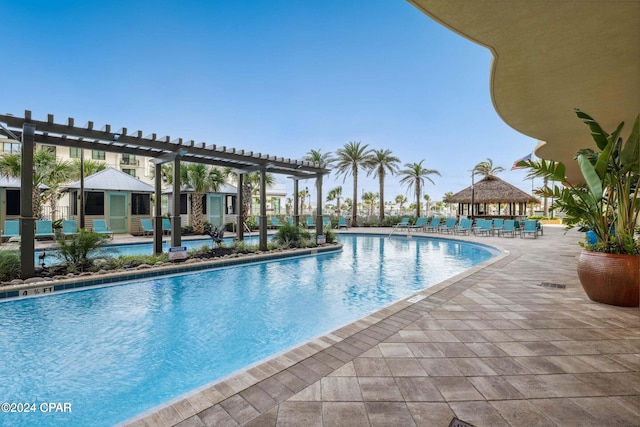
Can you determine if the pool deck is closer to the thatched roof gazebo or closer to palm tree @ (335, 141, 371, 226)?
palm tree @ (335, 141, 371, 226)

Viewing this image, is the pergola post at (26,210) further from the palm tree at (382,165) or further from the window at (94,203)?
the palm tree at (382,165)

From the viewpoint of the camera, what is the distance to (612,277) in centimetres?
391

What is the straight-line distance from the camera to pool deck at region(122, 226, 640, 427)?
1.86 meters

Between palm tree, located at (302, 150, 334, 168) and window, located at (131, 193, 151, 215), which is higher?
palm tree, located at (302, 150, 334, 168)

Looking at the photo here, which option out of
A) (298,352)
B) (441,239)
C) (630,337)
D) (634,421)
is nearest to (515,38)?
(630,337)

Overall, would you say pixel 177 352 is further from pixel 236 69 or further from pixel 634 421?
pixel 236 69

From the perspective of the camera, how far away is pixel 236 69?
15766 mm

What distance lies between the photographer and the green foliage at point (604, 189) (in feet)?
12.6

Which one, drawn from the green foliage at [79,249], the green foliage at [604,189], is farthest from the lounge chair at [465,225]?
the green foliage at [79,249]

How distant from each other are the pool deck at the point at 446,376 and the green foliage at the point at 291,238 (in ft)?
24.7

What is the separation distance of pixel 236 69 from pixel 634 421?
58.8ft

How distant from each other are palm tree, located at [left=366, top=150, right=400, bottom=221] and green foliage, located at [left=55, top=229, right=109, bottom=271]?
2071 cm

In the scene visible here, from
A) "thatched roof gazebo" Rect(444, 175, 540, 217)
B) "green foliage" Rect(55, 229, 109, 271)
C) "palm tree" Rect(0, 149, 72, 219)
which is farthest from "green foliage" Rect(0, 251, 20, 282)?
"thatched roof gazebo" Rect(444, 175, 540, 217)

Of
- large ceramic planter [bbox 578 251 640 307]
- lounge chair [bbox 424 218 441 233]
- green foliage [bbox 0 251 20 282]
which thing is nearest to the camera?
large ceramic planter [bbox 578 251 640 307]
